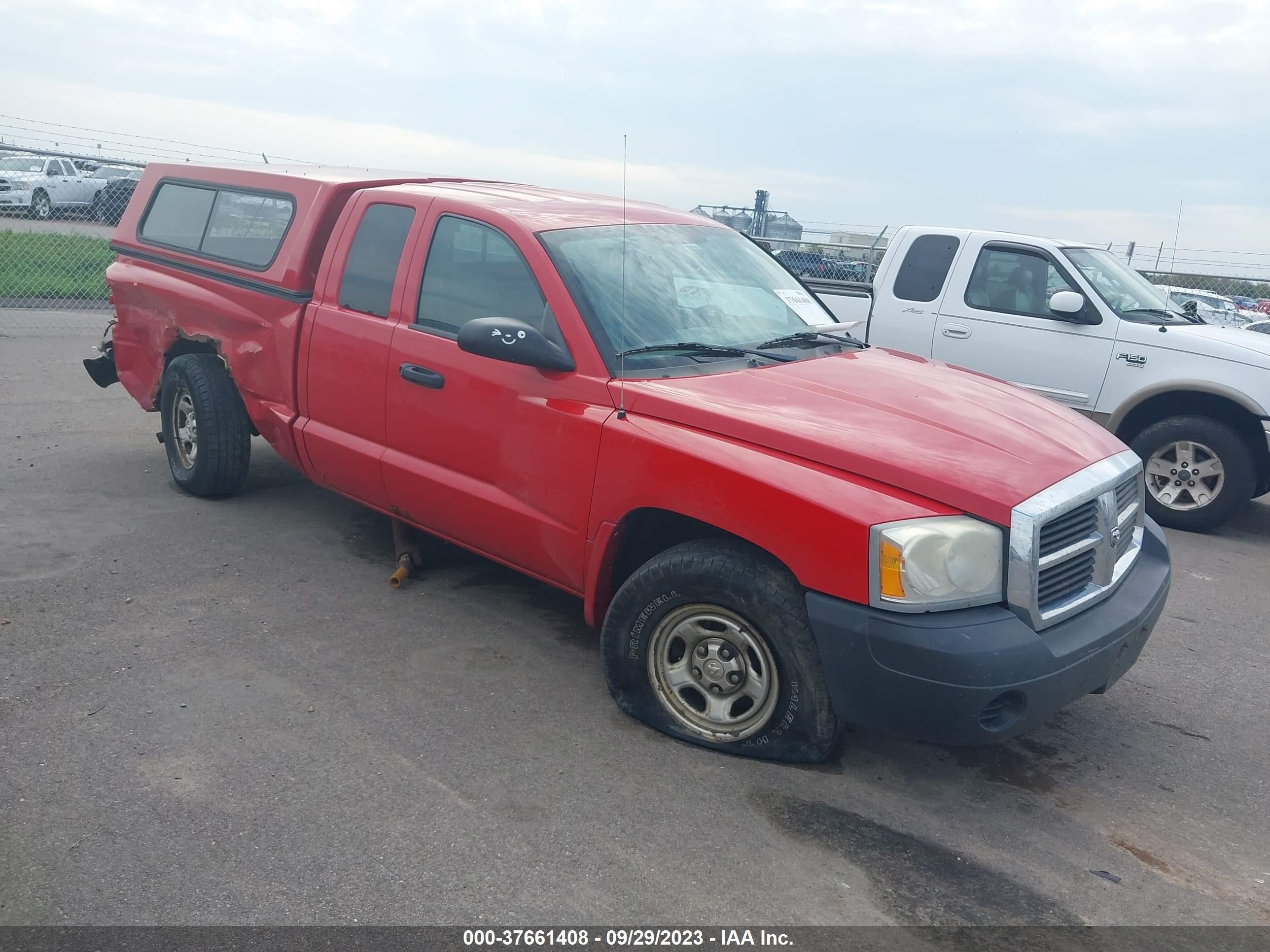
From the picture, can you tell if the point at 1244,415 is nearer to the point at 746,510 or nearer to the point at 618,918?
the point at 746,510

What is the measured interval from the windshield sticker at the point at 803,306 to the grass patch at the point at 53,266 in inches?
450

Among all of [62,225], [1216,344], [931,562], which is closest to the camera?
[931,562]

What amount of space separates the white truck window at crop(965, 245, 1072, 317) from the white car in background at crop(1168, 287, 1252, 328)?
1150 mm

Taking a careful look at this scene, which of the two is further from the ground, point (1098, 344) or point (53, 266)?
point (1098, 344)

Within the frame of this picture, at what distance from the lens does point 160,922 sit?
2637 millimetres

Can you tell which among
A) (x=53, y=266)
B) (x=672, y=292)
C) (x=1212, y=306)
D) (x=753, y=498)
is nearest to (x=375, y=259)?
(x=672, y=292)

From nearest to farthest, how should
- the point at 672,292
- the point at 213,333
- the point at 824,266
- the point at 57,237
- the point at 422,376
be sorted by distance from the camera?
the point at 672,292, the point at 422,376, the point at 213,333, the point at 824,266, the point at 57,237

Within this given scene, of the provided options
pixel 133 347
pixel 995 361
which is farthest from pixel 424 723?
pixel 995 361

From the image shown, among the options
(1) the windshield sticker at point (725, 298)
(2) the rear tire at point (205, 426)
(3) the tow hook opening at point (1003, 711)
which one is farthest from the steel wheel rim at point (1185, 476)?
(2) the rear tire at point (205, 426)

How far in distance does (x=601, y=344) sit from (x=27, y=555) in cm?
315

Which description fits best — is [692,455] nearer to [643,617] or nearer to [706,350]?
[643,617]

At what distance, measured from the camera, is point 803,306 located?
4844 mm

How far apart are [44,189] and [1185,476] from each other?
22.1 metres

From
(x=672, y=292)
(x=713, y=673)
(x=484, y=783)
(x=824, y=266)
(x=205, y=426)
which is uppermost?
(x=672, y=292)
